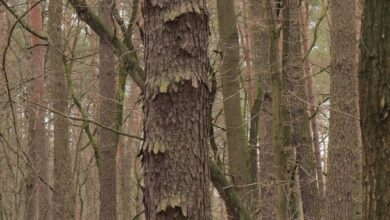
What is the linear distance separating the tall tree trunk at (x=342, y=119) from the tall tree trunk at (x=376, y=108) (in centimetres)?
476

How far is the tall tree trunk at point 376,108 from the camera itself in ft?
9.56

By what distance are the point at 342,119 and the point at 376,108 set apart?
5115 mm

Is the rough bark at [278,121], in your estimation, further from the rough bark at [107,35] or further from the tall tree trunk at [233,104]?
the tall tree trunk at [233,104]

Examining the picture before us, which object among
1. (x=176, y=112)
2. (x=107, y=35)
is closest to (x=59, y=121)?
(x=107, y=35)

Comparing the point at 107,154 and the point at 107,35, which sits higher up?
the point at 107,35

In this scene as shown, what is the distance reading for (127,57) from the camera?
442 centimetres

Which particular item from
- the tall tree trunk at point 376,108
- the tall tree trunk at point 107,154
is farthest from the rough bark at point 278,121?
the tall tree trunk at point 107,154

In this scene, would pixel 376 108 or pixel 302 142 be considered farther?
pixel 302 142

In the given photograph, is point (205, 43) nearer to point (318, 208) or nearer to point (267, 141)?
point (267, 141)

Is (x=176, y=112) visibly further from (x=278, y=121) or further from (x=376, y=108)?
(x=278, y=121)

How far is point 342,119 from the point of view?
26.1ft

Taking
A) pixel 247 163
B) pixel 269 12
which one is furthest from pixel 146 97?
pixel 247 163

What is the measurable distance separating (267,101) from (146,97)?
444cm

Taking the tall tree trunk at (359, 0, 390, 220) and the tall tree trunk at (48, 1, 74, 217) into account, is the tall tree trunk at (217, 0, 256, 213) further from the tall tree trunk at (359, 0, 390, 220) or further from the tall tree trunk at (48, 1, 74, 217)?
the tall tree trunk at (48, 1, 74, 217)
